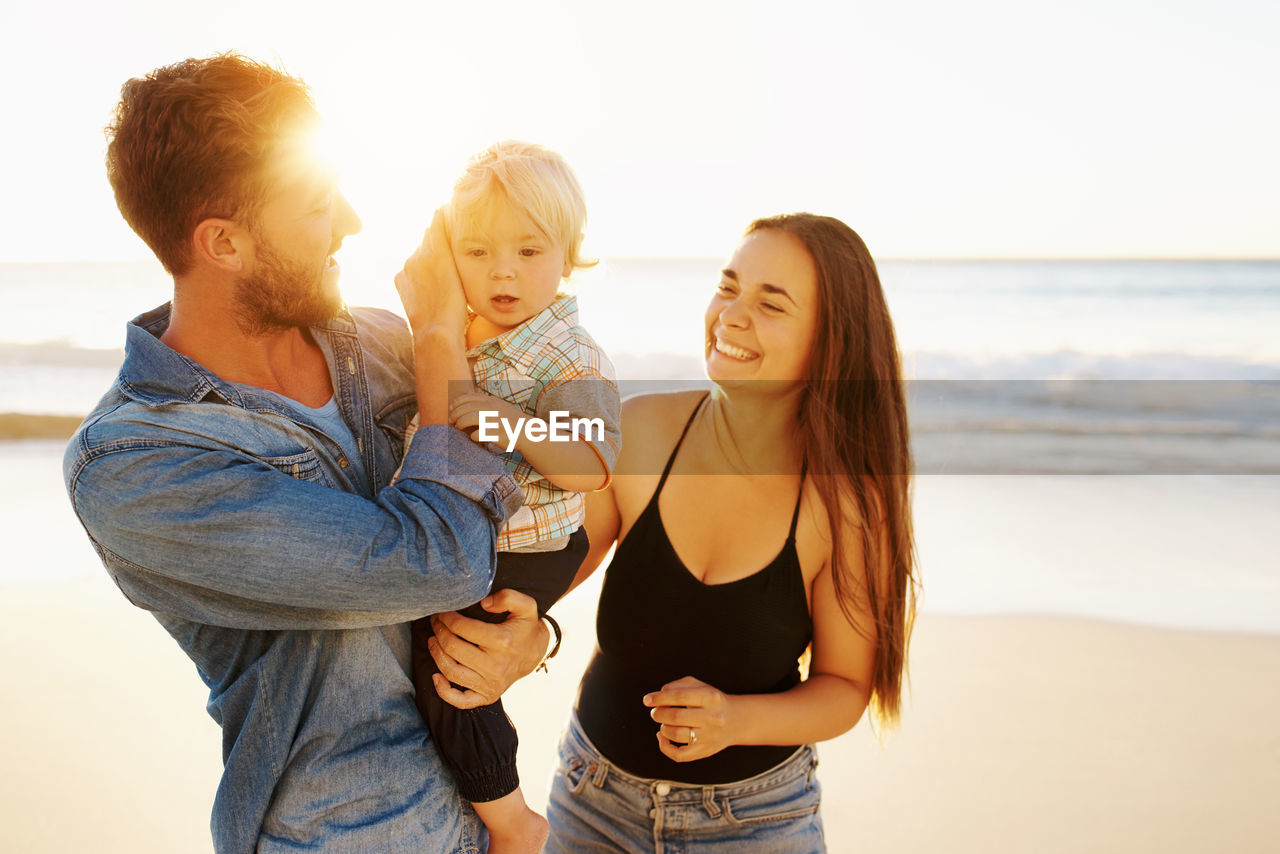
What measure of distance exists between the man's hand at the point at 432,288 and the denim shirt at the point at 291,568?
24cm

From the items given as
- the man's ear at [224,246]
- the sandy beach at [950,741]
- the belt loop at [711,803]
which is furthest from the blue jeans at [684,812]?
the sandy beach at [950,741]

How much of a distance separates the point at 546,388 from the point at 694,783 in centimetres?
104

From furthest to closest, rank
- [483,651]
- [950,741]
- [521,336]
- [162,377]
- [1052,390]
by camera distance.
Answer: [1052,390] < [950,741] < [521,336] < [483,651] < [162,377]

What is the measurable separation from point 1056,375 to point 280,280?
1413cm

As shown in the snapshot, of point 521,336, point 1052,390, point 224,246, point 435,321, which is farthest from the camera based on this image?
point 1052,390

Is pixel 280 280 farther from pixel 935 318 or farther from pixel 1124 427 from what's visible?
pixel 935 318

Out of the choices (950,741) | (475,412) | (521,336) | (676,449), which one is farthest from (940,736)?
(475,412)

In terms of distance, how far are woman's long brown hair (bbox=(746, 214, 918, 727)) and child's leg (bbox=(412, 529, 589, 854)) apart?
81 cm

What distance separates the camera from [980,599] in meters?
5.41

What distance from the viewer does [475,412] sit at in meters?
1.76

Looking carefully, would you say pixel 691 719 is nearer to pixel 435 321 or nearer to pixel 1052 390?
pixel 435 321

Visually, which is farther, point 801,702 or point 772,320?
point 772,320

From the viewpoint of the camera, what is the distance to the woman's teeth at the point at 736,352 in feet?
7.66

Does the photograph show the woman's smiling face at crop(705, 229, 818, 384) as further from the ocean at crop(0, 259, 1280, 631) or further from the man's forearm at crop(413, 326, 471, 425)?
the man's forearm at crop(413, 326, 471, 425)
